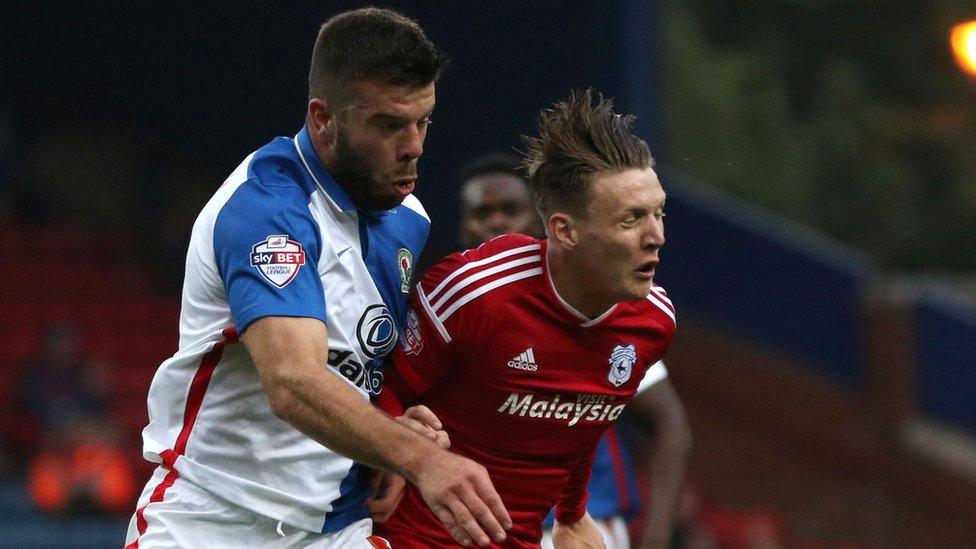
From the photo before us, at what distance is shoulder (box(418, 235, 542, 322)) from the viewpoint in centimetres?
354

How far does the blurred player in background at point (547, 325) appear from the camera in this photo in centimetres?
354

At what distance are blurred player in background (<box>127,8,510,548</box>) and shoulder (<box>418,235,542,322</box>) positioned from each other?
0.09m

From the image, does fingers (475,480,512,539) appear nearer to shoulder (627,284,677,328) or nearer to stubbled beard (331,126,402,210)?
stubbled beard (331,126,402,210)

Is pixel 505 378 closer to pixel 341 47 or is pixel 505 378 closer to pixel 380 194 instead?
pixel 380 194

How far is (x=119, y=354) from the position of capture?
1266cm

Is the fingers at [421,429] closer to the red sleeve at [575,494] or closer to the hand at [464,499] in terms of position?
the hand at [464,499]

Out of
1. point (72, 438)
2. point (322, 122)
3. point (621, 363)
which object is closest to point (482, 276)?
point (621, 363)

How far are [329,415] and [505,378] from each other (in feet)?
2.48

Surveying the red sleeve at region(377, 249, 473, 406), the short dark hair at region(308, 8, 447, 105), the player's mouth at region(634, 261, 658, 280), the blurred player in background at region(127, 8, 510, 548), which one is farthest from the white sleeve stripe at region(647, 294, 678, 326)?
the short dark hair at region(308, 8, 447, 105)

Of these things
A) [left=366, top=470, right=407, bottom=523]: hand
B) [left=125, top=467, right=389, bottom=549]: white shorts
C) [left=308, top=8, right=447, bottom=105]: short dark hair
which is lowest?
[left=366, top=470, right=407, bottom=523]: hand

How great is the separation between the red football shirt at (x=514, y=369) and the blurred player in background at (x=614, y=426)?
1.19 metres

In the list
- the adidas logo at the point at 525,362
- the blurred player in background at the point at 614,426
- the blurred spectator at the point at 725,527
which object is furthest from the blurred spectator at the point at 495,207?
the blurred spectator at the point at 725,527

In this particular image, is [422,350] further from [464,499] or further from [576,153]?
[464,499]

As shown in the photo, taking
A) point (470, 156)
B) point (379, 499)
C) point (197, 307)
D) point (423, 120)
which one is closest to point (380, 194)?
point (423, 120)
